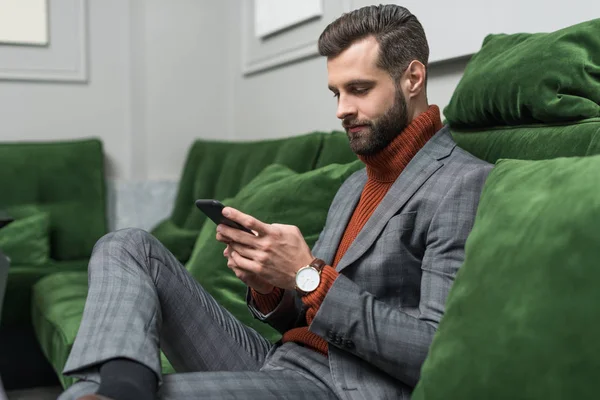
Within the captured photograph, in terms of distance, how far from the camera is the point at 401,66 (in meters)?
1.39

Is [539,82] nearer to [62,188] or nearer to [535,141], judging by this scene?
[535,141]

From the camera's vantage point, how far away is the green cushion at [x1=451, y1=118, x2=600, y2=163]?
1.21m

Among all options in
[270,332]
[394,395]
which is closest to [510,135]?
[394,395]

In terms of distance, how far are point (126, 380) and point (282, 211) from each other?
902 mm

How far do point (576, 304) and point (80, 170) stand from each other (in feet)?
9.57

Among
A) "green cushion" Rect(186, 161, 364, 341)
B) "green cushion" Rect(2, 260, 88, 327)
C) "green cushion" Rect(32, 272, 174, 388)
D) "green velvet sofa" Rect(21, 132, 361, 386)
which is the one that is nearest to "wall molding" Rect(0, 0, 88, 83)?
"green velvet sofa" Rect(21, 132, 361, 386)

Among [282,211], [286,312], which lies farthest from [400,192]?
[282,211]

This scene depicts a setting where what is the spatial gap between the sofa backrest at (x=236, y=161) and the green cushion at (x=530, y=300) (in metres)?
1.21

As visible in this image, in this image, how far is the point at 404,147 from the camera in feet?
4.47

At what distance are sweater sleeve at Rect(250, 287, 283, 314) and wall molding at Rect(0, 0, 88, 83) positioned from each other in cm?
241

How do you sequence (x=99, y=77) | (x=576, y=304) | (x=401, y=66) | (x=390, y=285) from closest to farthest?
(x=576, y=304)
(x=390, y=285)
(x=401, y=66)
(x=99, y=77)

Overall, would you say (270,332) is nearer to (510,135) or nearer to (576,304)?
(510,135)

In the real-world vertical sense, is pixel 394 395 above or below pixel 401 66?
below

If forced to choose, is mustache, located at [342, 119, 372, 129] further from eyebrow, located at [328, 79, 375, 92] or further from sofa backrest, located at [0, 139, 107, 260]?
sofa backrest, located at [0, 139, 107, 260]
